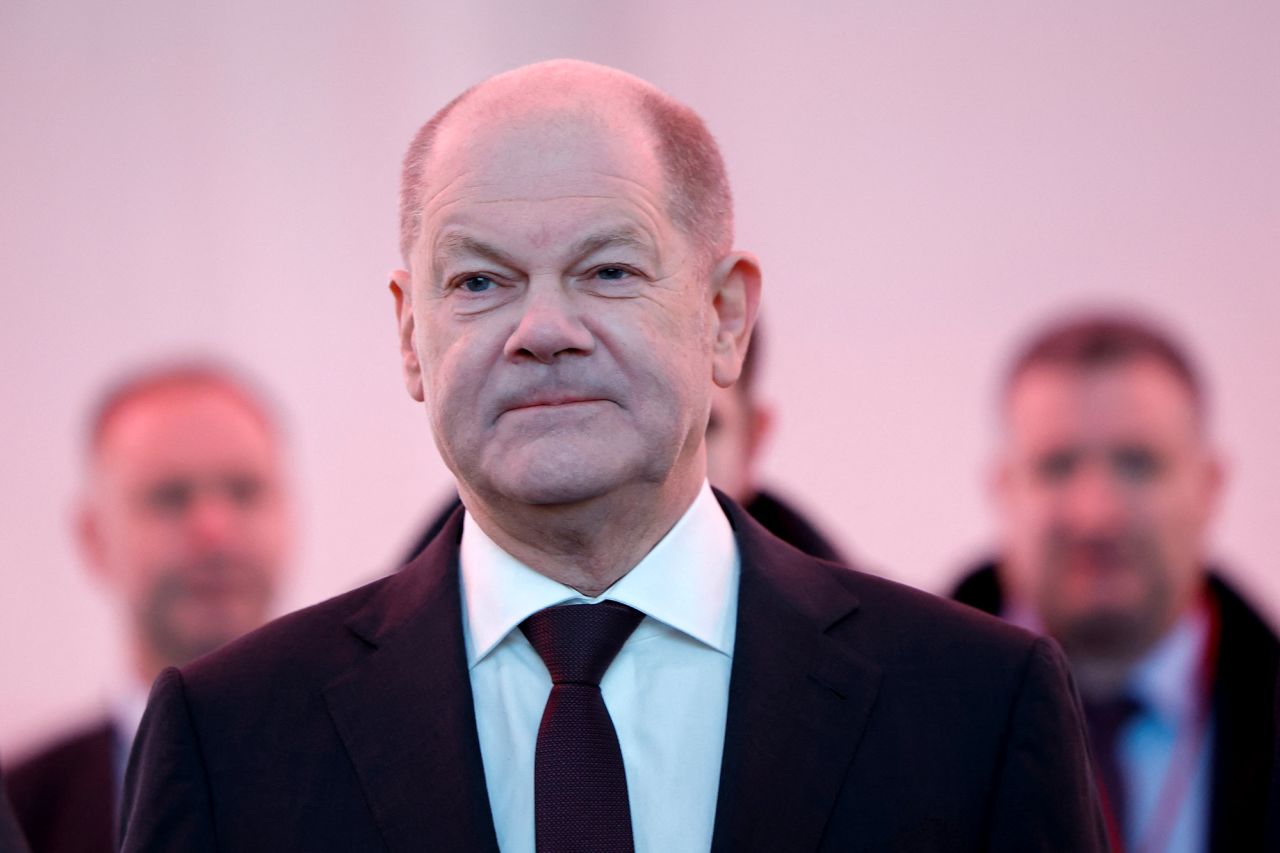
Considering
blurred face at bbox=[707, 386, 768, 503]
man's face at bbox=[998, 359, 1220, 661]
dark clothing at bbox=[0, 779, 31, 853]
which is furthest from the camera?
man's face at bbox=[998, 359, 1220, 661]

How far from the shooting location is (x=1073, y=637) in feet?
13.3

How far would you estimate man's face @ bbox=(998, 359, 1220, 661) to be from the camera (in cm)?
406

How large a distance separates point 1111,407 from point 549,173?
8.18 feet


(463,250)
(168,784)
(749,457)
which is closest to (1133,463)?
(749,457)

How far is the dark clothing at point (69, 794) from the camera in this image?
346cm

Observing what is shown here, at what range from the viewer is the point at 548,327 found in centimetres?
189

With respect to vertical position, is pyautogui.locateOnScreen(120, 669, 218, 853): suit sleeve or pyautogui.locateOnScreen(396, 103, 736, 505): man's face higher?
pyautogui.locateOnScreen(396, 103, 736, 505): man's face

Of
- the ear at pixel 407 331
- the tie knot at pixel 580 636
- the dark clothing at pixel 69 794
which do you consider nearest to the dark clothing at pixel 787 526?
the ear at pixel 407 331

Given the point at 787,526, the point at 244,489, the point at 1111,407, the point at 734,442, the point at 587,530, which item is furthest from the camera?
the point at 244,489

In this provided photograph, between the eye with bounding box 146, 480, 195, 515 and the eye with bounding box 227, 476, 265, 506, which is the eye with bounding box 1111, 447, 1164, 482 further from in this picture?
the eye with bounding box 146, 480, 195, 515

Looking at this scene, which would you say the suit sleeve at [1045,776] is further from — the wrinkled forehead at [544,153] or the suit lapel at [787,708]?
the wrinkled forehead at [544,153]

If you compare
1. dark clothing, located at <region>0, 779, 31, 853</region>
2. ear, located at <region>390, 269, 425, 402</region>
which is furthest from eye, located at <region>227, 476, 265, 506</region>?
ear, located at <region>390, 269, 425, 402</region>

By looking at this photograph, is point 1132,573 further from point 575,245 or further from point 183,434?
point 575,245

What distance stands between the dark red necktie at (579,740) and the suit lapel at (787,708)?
12 cm
